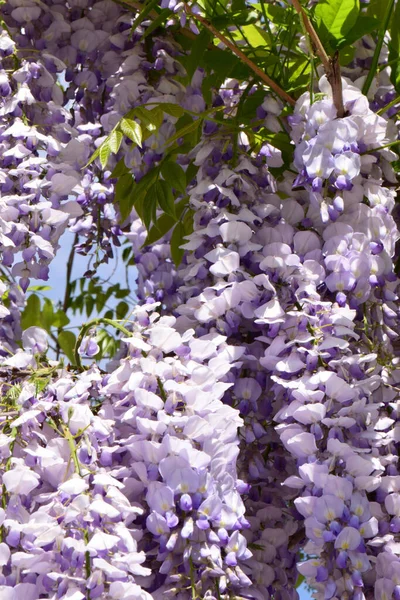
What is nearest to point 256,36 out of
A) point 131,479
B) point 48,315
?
point 131,479

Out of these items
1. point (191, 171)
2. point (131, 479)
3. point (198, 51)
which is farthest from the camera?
point (191, 171)

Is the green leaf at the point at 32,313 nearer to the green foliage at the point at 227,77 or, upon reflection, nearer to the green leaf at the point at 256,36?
the green foliage at the point at 227,77

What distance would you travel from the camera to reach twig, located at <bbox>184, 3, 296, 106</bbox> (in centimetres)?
142

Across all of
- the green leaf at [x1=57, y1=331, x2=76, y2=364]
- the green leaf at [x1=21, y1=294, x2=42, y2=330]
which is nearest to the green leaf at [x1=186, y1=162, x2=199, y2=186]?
the green leaf at [x1=57, y1=331, x2=76, y2=364]

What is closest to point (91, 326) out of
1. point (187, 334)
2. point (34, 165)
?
point (187, 334)

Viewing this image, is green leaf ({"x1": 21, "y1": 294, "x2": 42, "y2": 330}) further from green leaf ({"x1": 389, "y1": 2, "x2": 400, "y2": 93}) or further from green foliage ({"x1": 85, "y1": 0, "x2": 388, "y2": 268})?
green leaf ({"x1": 389, "y1": 2, "x2": 400, "y2": 93})

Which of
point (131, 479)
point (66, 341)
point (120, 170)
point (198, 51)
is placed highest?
point (198, 51)

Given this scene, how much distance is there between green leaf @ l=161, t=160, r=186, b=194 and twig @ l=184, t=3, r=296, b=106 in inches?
7.4

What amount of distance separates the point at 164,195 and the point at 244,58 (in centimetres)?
24

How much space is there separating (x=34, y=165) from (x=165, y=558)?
0.62 m

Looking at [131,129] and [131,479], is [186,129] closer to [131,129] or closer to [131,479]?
[131,129]

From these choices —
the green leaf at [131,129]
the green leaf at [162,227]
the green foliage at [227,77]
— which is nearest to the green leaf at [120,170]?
the green foliage at [227,77]

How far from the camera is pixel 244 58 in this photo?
142 cm

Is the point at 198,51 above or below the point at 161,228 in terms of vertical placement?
above
